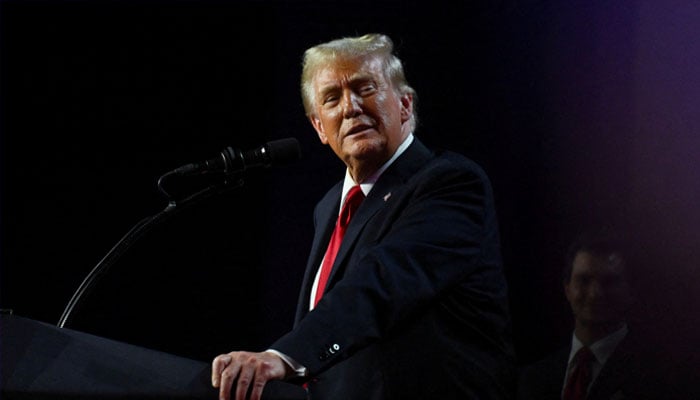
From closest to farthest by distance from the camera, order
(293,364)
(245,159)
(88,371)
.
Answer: (88,371) < (293,364) < (245,159)

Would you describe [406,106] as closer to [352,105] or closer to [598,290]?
[352,105]

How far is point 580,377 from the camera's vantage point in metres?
2.26

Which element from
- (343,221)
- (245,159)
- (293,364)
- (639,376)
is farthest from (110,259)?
(639,376)

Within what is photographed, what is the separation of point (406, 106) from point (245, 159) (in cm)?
61

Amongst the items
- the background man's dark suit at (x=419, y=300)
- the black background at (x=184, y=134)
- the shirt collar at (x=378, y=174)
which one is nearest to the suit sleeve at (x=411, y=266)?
the background man's dark suit at (x=419, y=300)

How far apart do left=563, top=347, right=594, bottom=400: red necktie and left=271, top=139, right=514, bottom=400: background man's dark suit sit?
47cm

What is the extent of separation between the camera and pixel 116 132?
3.04m

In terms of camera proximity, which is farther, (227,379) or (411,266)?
(411,266)

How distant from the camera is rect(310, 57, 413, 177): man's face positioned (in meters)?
2.09

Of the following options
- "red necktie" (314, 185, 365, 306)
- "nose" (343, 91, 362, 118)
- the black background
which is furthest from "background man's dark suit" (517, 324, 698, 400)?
"nose" (343, 91, 362, 118)

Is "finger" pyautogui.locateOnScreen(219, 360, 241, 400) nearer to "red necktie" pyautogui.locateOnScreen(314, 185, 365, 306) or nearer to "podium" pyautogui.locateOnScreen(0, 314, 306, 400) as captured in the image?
"podium" pyautogui.locateOnScreen(0, 314, 306, 400)

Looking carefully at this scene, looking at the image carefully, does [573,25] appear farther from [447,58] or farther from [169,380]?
[169,380]

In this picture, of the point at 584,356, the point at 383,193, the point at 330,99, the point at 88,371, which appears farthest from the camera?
the point at 584,356

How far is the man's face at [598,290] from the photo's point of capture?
2234 mm
